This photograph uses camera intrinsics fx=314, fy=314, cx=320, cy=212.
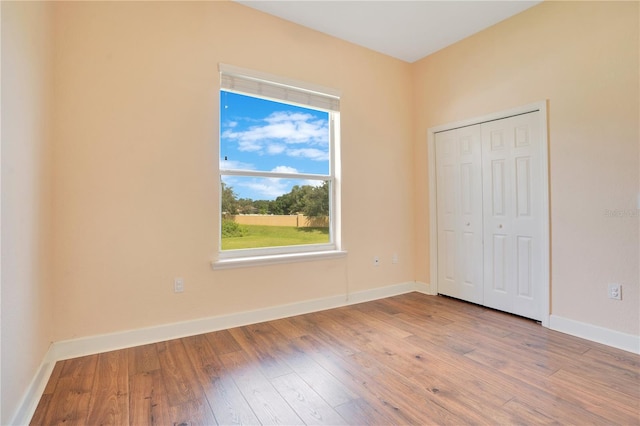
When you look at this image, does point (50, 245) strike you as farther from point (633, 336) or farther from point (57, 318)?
point (633, 336)

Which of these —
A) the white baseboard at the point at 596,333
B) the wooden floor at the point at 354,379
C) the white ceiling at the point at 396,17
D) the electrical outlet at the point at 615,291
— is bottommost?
the wooden floor at the point at 354,379

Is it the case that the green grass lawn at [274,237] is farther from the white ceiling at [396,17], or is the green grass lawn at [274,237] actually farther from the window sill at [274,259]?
the white ceiling at [396,17]

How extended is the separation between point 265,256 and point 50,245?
1.61 m

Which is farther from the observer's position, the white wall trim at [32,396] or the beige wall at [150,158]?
the beige wall at [150,158]

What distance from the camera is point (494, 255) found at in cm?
327

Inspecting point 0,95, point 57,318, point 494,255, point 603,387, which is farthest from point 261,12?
point 603,387

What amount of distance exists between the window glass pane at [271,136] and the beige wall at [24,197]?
1.26m

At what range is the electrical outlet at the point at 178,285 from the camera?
260 cm

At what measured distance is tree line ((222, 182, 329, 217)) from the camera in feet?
9.66

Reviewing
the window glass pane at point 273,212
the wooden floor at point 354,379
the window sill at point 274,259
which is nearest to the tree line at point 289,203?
the window glass pane at point 273,212

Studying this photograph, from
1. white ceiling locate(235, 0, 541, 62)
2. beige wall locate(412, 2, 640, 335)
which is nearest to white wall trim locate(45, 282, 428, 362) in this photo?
beige wall locate(412, 2, 640, 335)

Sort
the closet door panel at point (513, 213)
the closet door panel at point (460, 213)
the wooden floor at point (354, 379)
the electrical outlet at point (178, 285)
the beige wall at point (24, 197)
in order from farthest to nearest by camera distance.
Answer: the closet door panel at point (460, 213)
the closet door panel at point (513, 213)
the electrical outlet at point (178, 285)
the wooden floor at point (354, 379)
the beige wall at point (24, 197)

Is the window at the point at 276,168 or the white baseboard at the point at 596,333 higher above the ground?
the window at the point at 276,168

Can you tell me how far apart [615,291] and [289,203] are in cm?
281
